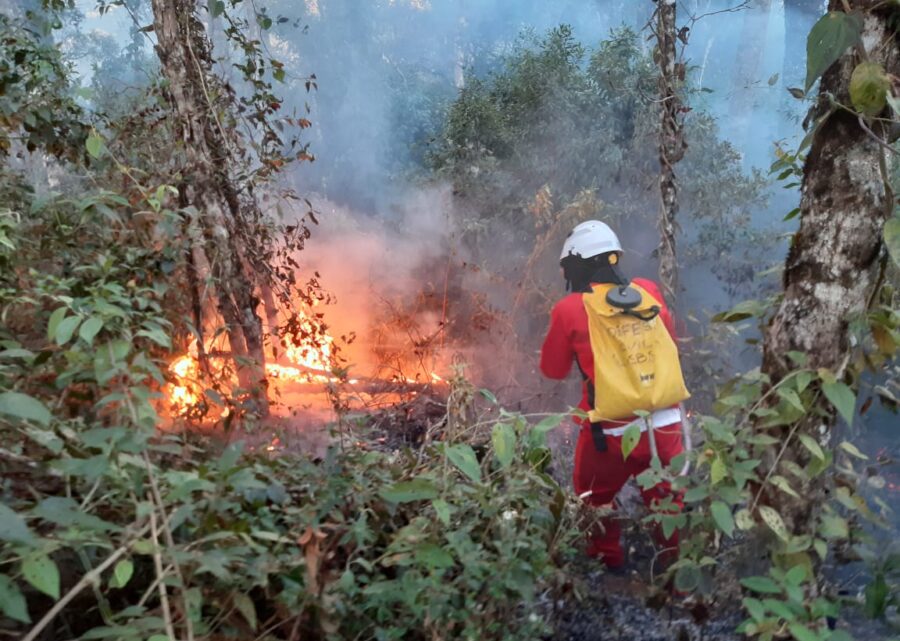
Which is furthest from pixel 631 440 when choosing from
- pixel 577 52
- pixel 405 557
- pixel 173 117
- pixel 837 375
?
pixel 577 52

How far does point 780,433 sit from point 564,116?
702 cm

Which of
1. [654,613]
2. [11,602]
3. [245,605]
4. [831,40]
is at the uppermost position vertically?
[831,40]

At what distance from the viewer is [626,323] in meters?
3.59

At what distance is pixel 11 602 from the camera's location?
1.11m

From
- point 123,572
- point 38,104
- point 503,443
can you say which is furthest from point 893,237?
point 38,104

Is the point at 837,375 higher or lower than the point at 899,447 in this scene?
higher

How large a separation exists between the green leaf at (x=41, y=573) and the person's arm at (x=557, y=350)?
9.65 ft

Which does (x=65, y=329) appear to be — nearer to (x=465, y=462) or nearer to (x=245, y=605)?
(x=245, y=605)

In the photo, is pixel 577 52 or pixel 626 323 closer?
pixel 626 323

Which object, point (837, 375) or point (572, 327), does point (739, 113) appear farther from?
point (837, 375)

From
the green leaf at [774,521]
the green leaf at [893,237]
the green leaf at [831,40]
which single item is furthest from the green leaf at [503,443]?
the green leaf at [831,40]

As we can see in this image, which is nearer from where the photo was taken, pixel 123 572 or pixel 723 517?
pixel 123 572

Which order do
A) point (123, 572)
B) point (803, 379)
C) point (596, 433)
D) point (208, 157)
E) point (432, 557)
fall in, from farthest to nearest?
1. point (208, 157)
2. point (596, 433)
3. point (803, 379)
4. point (432, 557)
5. point (123, 572)

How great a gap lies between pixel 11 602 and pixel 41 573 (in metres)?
0.06
